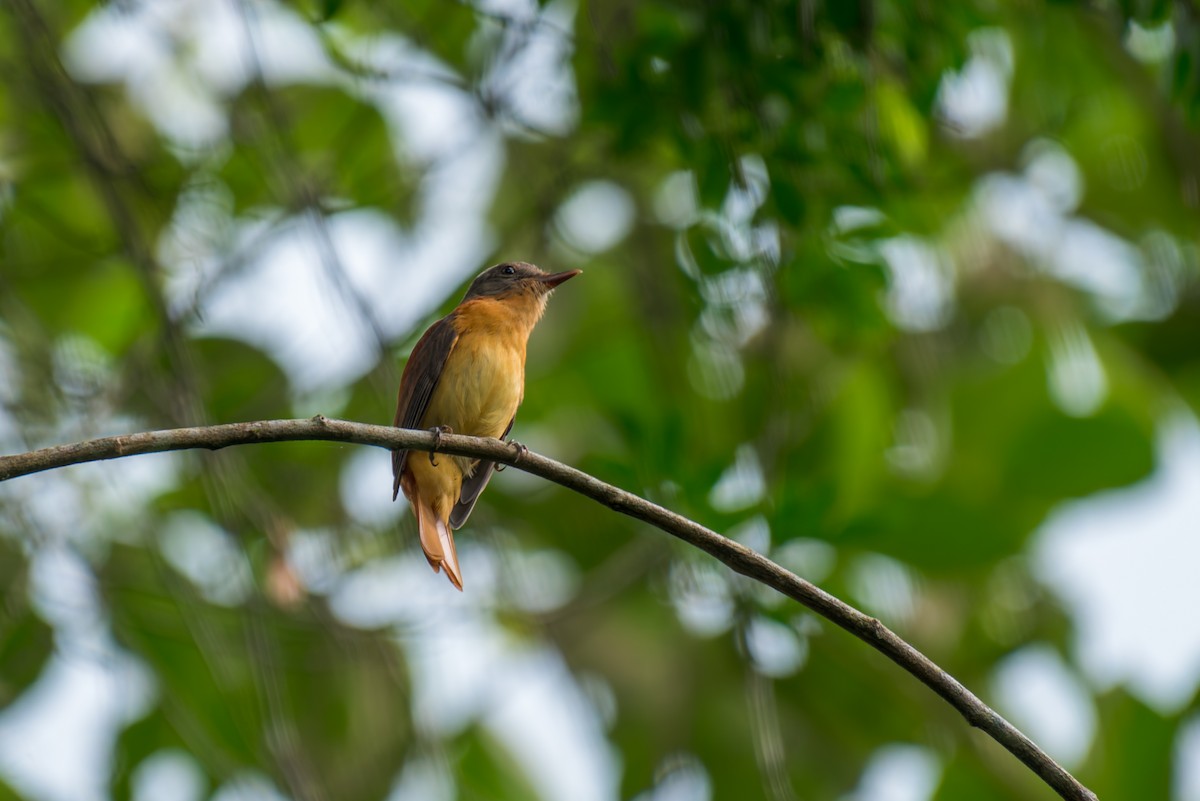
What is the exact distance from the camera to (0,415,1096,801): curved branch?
2.35 meters

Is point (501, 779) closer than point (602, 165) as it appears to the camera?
No

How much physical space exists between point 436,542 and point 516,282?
3.98 ft

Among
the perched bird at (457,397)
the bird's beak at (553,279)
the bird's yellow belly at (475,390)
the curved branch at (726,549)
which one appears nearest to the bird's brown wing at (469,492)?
the perched bird at (457,397)

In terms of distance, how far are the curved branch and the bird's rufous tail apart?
1577mm

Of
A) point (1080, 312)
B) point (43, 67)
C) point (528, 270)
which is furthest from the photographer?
point (1080, 312)

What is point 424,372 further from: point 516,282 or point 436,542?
point 436,542

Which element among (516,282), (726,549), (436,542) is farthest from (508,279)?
(726,549)

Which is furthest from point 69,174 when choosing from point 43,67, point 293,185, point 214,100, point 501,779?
point 501,779

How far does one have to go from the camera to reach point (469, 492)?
4758mm

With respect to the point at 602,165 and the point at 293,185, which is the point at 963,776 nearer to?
the point at 602,165

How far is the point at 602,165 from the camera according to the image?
5.45 m

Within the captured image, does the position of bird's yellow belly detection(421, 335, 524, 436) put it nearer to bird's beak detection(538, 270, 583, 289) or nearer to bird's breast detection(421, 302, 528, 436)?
bird's breast detection(421, 302, 528, 436)

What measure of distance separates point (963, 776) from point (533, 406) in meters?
2.33

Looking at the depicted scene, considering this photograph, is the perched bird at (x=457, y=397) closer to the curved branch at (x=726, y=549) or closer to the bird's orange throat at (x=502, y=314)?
the bird's orange throat at (x=502, y=314)
